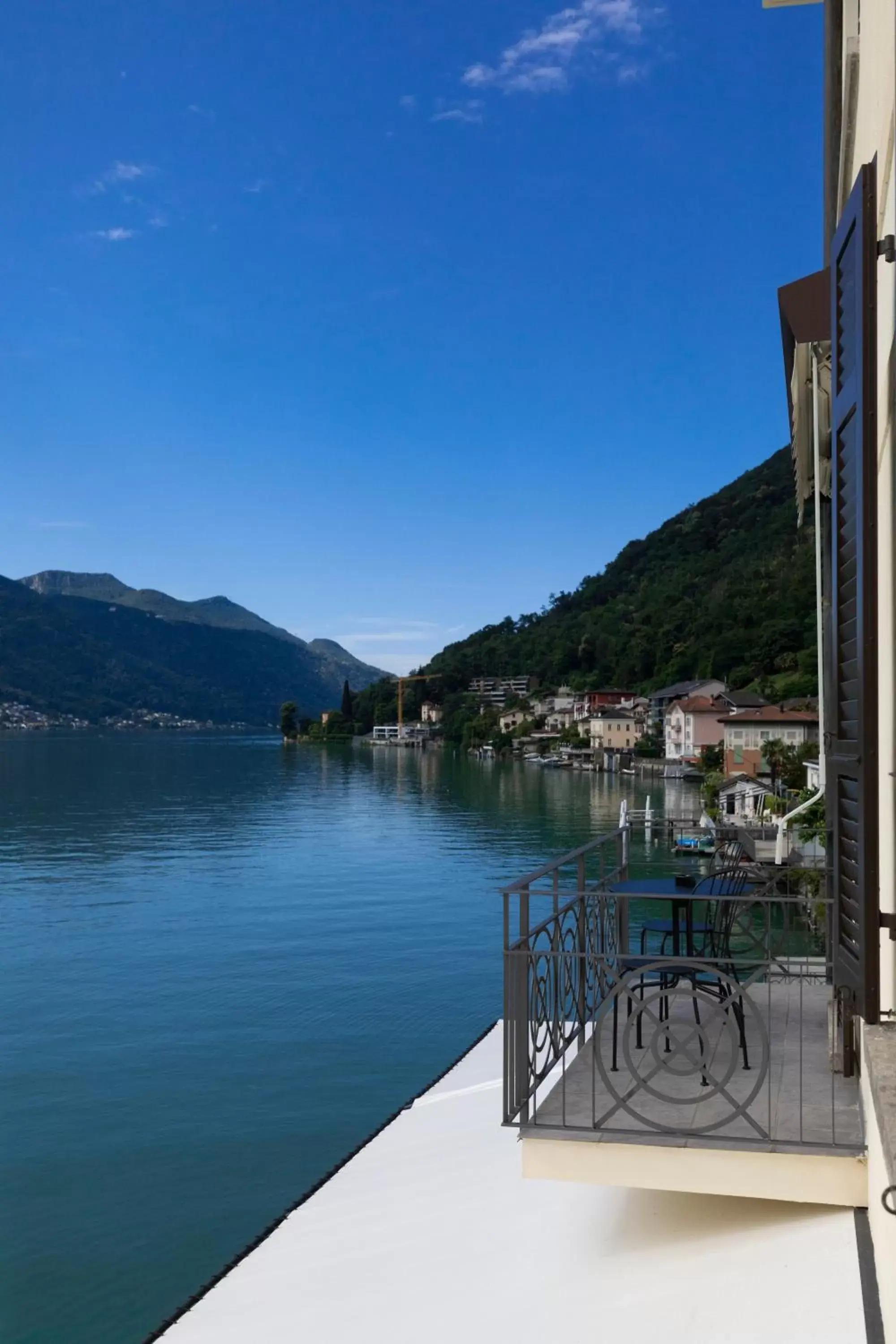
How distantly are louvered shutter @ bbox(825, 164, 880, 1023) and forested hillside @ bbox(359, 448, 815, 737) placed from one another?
70324mm

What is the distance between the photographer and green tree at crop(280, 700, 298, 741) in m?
158

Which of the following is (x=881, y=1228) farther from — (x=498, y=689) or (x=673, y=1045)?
(x=498, y=689)

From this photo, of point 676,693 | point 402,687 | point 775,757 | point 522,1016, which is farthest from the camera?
point 402,687

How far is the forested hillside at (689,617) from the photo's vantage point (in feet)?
297

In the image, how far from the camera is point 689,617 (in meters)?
115

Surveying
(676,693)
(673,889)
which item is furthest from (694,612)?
(673,889)

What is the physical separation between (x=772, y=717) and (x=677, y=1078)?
62.9 m

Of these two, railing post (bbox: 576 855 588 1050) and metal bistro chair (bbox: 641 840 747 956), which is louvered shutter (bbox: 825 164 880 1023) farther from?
metal bistro chair (bbox: 641 840 747 956)

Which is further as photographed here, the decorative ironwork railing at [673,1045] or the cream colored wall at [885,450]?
the decorative ironwork railing at [673,1045]

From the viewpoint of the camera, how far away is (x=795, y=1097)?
4.18 metres

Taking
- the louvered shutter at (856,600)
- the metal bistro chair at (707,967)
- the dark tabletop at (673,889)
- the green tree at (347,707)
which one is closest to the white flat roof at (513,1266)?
the metal bistro chair at (707,967)

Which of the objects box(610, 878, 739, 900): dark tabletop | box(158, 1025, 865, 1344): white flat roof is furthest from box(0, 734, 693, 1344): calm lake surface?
box(610, 878, 739, 900): dark tabletop

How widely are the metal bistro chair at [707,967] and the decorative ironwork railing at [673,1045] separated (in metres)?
0.02

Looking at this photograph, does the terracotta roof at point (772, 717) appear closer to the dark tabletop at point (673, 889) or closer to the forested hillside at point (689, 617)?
the forested hillside at point (689, 617)
